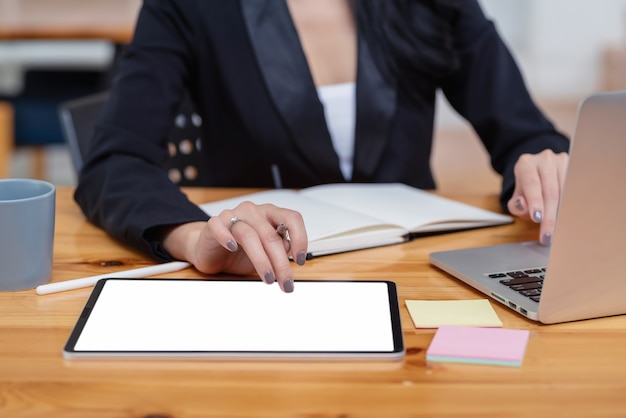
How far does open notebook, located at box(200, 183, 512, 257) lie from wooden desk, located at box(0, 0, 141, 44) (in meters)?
2.47

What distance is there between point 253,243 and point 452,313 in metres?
0.19

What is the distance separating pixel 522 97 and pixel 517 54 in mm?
3666

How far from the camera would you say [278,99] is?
133cm

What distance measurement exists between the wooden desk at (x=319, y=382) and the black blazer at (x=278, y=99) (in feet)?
1.65

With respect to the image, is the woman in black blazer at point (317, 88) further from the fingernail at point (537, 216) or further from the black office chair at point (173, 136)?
the fingernail at point (537, 216)

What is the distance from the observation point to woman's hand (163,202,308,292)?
75cm

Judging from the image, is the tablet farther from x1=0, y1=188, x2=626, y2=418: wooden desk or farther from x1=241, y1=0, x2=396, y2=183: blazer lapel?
x1=241, y1=0, x2=396, y2=183: blazer lapel

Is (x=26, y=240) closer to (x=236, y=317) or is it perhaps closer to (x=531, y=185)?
(x=236, y=317)

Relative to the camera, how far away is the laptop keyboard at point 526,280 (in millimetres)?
780

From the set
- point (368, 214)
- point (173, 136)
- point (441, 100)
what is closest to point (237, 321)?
point (368, 214)

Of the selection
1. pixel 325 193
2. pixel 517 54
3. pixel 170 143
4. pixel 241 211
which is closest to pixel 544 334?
pixel 241 211

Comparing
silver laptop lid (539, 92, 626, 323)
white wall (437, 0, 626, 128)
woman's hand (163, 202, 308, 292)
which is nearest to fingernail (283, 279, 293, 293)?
woman's hand (163, 202, 308, 292)

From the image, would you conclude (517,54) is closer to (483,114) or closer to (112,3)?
(112,3)

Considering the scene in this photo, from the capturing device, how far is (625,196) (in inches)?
25.7
